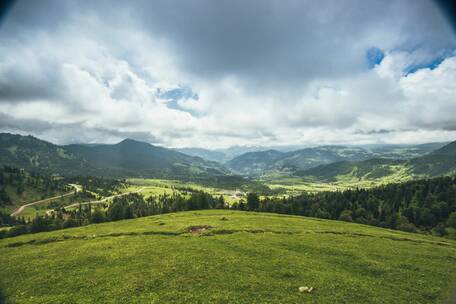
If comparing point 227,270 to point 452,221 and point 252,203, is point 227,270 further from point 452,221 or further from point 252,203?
point 452,221

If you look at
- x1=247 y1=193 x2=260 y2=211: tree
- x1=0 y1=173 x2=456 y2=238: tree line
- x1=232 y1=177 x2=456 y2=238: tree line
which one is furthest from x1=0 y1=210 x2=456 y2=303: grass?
x1=247 y1=193 x2=260 y2=211: tree

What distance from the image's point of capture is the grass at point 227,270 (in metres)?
22.7

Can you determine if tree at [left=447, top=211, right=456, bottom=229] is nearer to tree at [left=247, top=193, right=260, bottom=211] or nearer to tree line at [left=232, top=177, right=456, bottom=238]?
tree line at [left=232, top=177, right=456, bottom=238]

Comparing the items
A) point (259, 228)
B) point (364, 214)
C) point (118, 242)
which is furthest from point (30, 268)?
point (364, 214)

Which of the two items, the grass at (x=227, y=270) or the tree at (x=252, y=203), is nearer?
the grass at (x=227, y=270)

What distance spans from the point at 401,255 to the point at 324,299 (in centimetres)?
2369

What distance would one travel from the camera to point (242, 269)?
92.5 ft

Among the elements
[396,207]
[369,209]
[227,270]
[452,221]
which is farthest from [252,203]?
[227,270]

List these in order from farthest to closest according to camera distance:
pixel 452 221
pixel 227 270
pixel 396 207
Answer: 1. pixel 396 207
2. pixel 452 221
3. pixel 227 270

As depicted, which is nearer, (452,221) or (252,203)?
(452,221)

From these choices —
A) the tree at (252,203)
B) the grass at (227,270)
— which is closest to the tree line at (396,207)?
the tree at (252,203)

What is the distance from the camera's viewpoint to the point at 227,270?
91.9ft

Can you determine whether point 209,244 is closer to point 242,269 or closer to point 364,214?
point 242,269

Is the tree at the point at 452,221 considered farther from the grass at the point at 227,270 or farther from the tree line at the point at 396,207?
the grass at the point at 227,270
